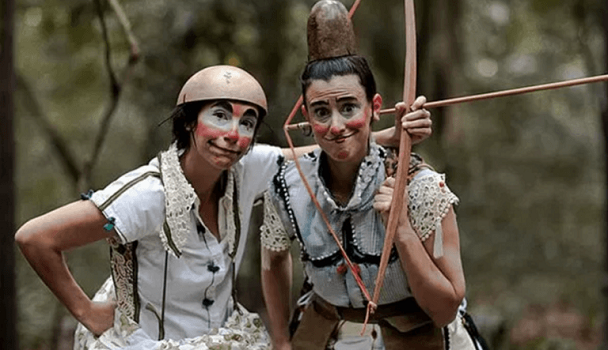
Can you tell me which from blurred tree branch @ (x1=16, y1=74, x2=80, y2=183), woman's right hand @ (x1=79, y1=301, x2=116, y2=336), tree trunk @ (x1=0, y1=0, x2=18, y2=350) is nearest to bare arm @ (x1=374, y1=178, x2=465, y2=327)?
woman's right hand @ (x1=79, y1=301, x2=116, y2=336)

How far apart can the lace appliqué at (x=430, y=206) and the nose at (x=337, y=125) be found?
1.00ft

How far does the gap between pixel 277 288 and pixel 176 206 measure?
0.57m

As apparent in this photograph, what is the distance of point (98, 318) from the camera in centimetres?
298

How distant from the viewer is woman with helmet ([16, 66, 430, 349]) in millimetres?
2795

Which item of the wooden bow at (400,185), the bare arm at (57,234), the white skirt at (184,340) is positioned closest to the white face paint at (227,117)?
the bare arm at (57,234)

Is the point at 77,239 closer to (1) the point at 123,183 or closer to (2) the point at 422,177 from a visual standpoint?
(1) the point at 123,183

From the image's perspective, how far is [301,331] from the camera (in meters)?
3.02

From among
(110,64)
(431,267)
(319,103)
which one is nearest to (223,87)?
(319,103)

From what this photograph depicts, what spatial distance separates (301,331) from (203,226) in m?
0.52

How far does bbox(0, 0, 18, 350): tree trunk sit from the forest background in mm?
432

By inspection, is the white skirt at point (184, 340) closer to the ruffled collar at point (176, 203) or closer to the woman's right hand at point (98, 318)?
the woman's right hand at point (98, 318)

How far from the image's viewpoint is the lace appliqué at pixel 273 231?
119 inches

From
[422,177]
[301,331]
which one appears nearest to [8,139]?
[301,331]

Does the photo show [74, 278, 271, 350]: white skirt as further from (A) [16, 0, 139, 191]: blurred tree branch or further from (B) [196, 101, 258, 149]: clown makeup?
(A) [16, 0, 139, 191]: blurred tree branch
